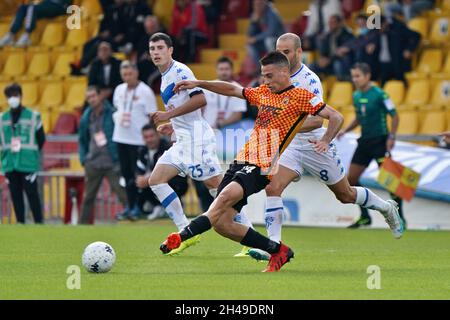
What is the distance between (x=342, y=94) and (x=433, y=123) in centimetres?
220

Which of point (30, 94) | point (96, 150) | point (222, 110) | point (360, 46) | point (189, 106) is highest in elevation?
point (189, 106)

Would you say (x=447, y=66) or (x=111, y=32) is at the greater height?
(x=111, y=32)

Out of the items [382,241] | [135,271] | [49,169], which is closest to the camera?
[135,271]

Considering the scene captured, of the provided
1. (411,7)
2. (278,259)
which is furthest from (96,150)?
(278,259)

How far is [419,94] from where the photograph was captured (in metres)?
22.2

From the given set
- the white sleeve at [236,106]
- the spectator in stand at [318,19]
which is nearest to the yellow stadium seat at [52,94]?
the spectator in stand at [318,19]

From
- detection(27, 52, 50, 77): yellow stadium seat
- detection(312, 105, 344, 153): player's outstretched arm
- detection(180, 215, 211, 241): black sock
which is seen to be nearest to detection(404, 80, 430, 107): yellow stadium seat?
detection(27, 52, 50, 77): yellow stadium seat

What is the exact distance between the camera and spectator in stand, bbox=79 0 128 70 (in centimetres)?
2464

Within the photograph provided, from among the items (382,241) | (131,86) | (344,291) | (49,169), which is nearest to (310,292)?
(344,291)

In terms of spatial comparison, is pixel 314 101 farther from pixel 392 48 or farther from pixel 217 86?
pixel 392 48
